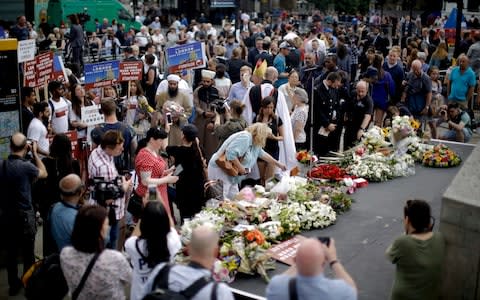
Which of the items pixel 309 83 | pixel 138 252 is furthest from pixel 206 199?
pixel 309 83

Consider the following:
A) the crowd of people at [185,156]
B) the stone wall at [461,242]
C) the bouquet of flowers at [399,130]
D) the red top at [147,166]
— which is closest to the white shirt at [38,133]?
the crowd of people at [185,156]

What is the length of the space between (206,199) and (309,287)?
453 cm

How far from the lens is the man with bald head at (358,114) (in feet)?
41.0

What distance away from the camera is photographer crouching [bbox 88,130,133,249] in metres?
7.56

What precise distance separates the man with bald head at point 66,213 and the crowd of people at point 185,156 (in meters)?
0.01

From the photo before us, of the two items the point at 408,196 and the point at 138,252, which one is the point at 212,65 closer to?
the point at 408,196

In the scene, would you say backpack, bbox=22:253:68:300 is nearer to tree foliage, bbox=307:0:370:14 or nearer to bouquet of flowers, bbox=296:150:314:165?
bouquet of flowers, bbox=296:150:314:165

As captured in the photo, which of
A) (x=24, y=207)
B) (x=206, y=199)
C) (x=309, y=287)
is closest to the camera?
(x=309, y=287)

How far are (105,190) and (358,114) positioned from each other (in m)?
6.31

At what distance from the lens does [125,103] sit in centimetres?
1224

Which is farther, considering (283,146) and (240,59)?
(240,59)

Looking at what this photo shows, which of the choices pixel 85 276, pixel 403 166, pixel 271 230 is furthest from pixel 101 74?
pixel 85 276

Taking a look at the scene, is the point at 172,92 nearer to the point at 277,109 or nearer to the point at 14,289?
the point at 277,109

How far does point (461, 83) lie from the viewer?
1514cm
